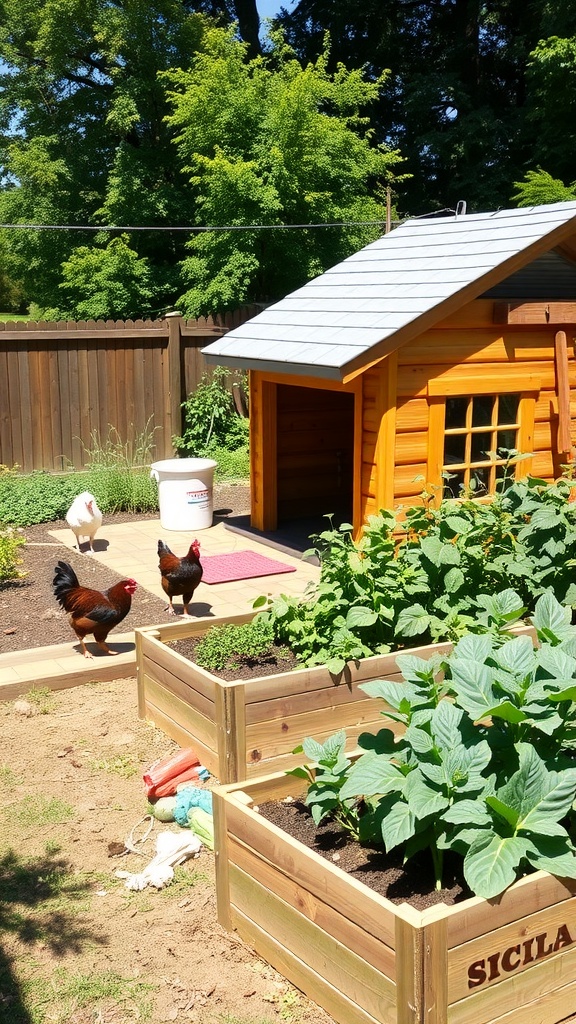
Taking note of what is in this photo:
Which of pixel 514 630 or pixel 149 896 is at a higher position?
pixel 514 630

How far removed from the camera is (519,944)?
2.64 metres

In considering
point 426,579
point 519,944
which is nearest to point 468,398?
point 426,579

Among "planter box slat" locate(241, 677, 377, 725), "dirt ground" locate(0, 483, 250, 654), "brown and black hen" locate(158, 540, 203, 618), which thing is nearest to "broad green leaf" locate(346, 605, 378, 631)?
"planter box slat" locate(241, 677, 377, 725)

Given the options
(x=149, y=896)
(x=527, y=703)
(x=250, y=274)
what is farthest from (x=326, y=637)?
(x=250, y=274)

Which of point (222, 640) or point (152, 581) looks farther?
point (152, 581)

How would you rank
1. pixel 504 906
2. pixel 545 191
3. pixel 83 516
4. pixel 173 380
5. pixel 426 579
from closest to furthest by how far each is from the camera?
pixel 504 906, pixel 426 579, pixel 83 516, pixel 173 380, pixel 545 191

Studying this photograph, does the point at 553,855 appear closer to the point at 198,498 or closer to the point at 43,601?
the point at 43,601

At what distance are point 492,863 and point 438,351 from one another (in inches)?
223

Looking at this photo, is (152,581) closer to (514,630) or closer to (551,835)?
(514,630)

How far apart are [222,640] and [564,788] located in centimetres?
244

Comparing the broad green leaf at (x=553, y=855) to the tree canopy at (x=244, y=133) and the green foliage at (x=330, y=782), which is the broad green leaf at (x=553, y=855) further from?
the tree canopy at (x=244, y=133)

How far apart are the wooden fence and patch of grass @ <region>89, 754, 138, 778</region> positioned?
7.64 metres

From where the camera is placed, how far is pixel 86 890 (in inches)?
143

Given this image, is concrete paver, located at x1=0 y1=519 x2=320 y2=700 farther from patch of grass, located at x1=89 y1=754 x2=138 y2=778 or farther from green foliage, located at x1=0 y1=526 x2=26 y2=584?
patch of grass, located at x1=89 y1=754 x2=138 y2=778
